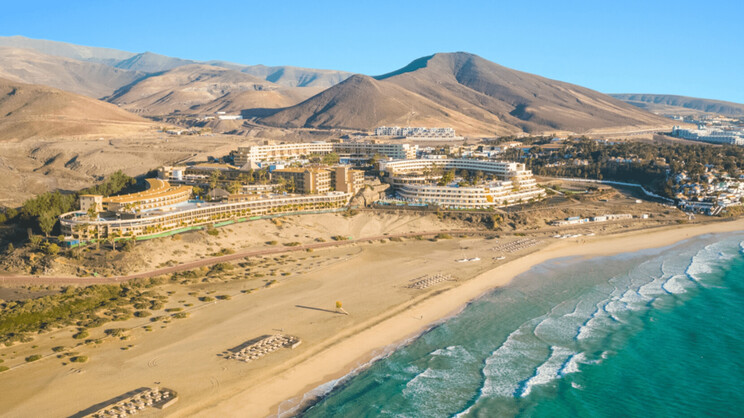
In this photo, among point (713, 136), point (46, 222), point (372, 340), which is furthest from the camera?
point (713, 136)

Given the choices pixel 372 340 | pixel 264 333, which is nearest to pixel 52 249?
pixel 264 333

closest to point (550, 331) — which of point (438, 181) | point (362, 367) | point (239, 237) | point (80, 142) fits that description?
point (362, 367)

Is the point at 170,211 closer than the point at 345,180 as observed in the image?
→ Yes

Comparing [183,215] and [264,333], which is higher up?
[183,215]

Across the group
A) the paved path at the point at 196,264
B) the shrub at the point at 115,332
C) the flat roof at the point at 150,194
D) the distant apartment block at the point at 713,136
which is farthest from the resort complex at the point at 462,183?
the distant apartment block at the point at 713,136

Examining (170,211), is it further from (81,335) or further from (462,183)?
(462,183)

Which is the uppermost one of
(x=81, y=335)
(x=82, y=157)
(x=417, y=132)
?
(x=417, y=132)
